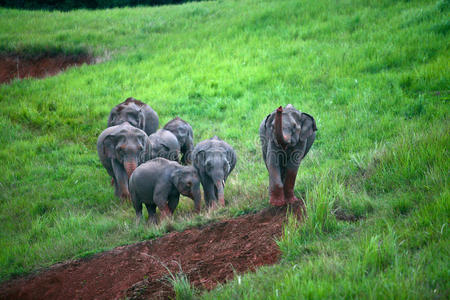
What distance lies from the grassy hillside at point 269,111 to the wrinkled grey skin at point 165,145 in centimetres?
139

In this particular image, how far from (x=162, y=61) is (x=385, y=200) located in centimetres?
1367

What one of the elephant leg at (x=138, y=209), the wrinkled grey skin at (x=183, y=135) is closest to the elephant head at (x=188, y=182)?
the elephant leg at (x=138, y=209)

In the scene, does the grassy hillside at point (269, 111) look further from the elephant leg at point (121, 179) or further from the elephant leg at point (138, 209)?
the elephant leg at point (121, 179)

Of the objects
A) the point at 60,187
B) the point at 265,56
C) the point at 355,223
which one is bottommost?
the point at 60,187

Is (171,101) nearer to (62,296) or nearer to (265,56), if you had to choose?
(265,56)

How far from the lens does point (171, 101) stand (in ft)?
Result: 47.5

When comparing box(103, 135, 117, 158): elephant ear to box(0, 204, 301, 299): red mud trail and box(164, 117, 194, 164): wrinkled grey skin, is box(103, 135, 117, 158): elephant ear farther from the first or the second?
box(0, 204, 301, 299): red mud trail

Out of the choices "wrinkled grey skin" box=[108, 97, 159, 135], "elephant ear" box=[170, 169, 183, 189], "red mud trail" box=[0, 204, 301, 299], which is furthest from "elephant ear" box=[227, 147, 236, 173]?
"wrinkled grey skin" box=[108, 97, 159, 135]

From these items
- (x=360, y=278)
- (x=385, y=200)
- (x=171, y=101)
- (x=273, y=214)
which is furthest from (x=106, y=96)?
(x=360, y=278)

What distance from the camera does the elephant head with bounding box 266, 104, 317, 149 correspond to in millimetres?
5922

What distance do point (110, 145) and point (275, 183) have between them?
4.29 metres

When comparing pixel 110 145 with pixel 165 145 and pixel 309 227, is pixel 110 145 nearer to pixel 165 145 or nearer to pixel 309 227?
pixel 165 145

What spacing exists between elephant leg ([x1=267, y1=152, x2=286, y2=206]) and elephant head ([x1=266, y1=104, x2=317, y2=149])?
0.95ft

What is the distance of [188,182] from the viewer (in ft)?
25.9
